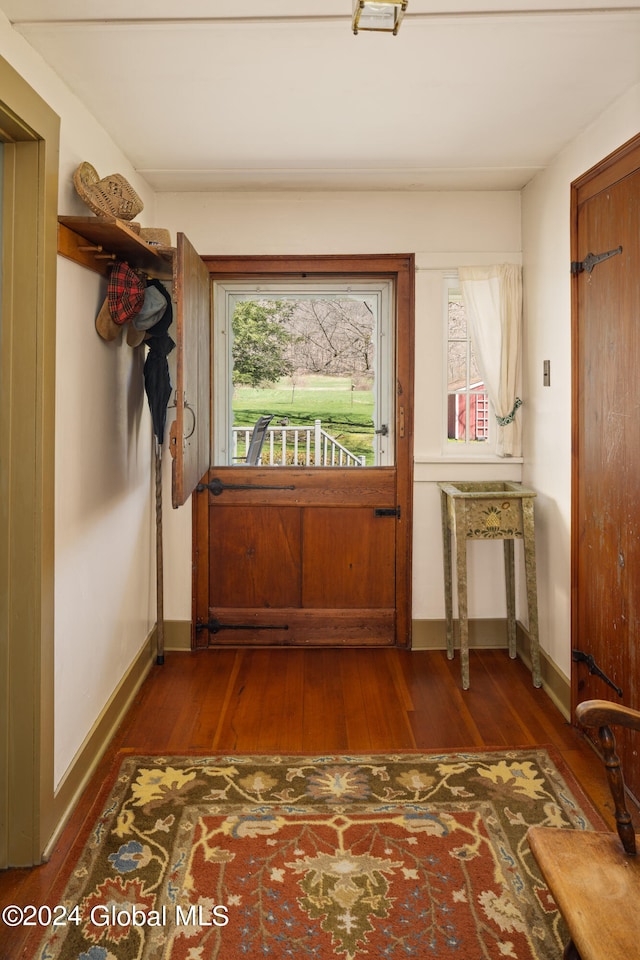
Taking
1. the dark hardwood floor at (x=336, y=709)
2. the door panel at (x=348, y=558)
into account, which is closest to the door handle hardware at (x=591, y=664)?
the dark hardwood floor at (x=336, y=709)

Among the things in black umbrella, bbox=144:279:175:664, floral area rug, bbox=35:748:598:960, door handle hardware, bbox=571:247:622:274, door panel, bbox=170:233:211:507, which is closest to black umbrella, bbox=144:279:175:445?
black umbrella, bbox=144:279:175:664

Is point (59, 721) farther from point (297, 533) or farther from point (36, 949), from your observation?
point (297, 533)

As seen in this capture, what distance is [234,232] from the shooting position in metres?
3.73

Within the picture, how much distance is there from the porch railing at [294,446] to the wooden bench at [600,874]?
2.58m

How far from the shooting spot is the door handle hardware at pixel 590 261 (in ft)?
8.33

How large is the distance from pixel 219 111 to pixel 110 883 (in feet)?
8.99

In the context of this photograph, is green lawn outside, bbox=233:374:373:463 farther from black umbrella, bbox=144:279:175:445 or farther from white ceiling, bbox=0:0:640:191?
white ceiling, bbox=0:0:640:191

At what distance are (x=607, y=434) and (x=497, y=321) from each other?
129cm

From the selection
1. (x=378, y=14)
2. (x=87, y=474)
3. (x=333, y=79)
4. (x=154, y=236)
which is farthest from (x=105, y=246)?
(x=378, y=14)

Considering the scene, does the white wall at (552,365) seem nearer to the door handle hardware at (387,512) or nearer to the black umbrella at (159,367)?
the door handle hardware at (387,512)

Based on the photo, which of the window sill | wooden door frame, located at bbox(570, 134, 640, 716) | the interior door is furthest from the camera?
the window sill

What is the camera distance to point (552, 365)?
325 centimetres

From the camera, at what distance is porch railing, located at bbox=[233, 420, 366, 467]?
3.92m

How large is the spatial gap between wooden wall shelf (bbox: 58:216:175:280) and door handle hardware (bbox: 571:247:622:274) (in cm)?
169
